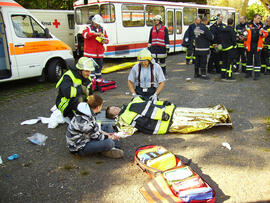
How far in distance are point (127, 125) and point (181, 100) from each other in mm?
2391

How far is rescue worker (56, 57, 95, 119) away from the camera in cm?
446

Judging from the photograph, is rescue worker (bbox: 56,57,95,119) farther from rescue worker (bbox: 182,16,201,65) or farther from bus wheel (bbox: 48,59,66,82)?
rescue worker (bbox: 182,16,201,65)

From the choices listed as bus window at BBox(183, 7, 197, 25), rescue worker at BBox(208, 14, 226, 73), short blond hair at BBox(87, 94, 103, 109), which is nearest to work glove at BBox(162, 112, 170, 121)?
short blond hair at BBox(87, 94, 103, 109)


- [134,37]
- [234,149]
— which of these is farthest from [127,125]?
[134,37]

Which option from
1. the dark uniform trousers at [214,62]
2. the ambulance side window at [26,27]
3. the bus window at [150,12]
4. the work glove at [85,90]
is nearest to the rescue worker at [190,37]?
the dark uniform trousers at [214,62]

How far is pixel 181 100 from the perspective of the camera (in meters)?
6.58

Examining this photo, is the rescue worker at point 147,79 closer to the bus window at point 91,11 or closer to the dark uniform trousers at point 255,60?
the dark uniform trousers at point 255,60

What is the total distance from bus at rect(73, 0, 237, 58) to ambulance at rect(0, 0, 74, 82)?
145 inches

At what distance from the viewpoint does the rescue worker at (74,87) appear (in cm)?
446

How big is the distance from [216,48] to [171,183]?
686 centimetres

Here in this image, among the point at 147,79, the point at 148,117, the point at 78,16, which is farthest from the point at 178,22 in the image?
the point at 148,117

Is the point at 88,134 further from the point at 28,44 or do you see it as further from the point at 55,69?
the point at 55,69

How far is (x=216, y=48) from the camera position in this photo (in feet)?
28.6

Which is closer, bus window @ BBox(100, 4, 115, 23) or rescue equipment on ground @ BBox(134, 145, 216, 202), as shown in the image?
rescue equipment on ground @ BBox(134, 145, 216, 202)
